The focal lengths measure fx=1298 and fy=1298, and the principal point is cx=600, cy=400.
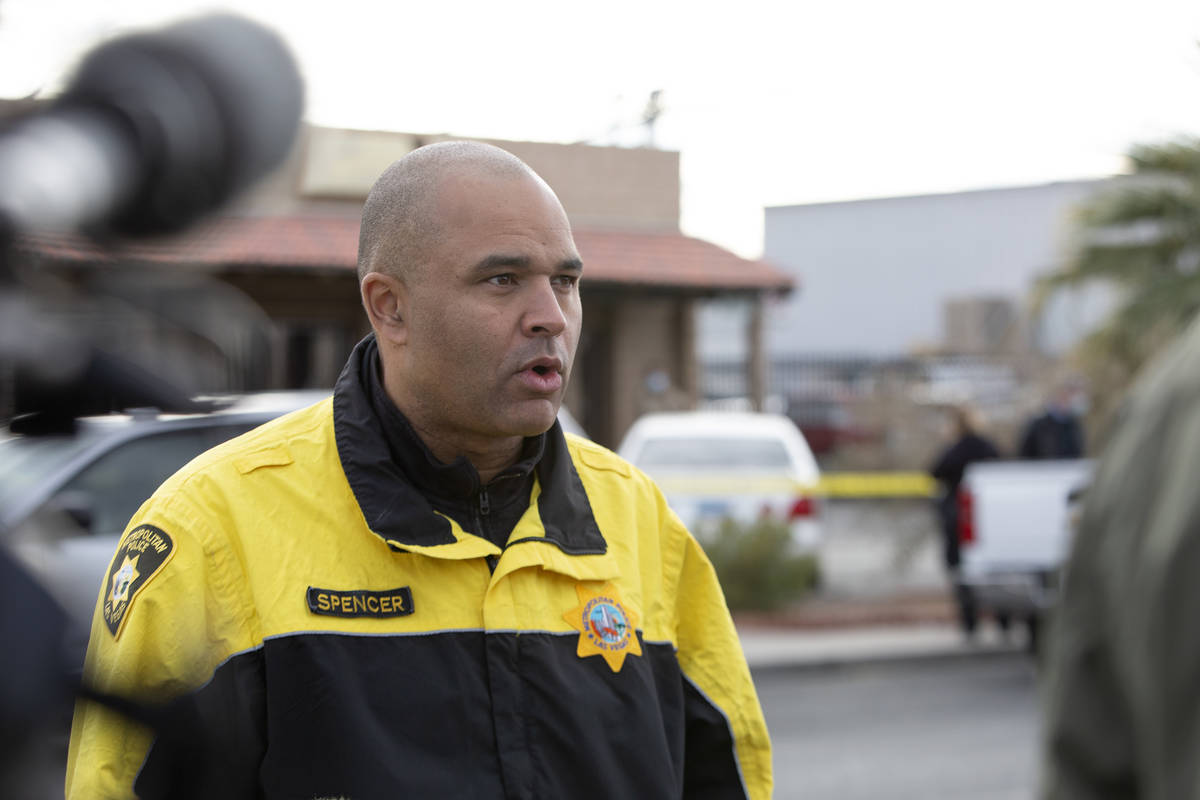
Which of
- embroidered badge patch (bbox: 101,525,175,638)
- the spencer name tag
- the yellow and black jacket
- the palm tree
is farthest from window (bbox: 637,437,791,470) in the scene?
embroidered badge patch (bbox: 101,525,175,638)

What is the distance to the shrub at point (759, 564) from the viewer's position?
36.7ft

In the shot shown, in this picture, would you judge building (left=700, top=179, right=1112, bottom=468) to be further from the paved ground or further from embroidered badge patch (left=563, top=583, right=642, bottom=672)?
embroidered badge patch (left=563, top=583, right=642, bottom=672)

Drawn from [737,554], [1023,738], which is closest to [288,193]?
[1023,738]

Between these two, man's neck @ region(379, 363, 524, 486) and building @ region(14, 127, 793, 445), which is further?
man's neck @ region(379, 363, 524, 486)

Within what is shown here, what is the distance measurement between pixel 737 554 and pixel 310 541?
951 cm

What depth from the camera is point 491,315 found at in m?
2.07

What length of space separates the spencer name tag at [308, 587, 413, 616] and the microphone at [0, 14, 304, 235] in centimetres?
136

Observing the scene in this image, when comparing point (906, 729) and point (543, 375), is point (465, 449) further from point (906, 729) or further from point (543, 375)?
point (906, 729)

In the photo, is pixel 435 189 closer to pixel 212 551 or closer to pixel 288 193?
pixel 212 551

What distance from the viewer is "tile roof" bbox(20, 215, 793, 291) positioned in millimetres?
534

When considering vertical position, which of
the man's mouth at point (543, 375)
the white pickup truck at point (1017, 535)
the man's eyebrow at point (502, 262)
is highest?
the man's eyebrow at point (502, 262)

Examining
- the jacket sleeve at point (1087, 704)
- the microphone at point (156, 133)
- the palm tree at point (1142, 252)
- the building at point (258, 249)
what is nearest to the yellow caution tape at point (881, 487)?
the palm tree at point (1142, 252)

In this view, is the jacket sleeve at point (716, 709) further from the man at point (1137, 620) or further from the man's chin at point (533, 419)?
the man at point (1137, 620)

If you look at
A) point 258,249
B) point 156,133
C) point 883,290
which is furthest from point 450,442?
point 883,290
